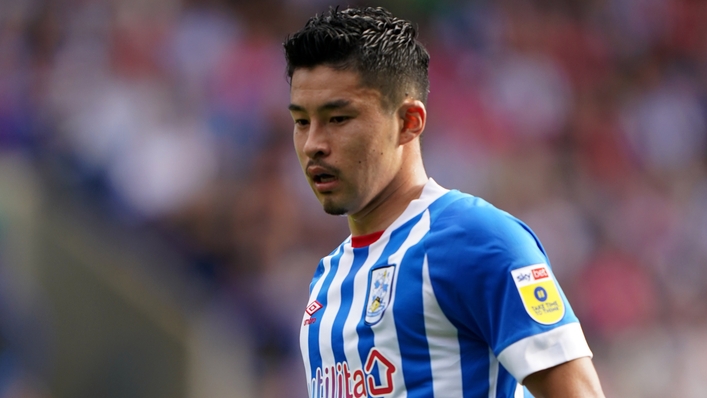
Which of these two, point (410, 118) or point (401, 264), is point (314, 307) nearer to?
point (401, 264)

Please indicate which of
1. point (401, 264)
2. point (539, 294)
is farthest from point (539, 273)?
point (401, 264)

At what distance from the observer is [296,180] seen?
295 inches

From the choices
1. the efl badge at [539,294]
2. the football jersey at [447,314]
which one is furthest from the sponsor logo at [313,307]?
the efl badge at [539,294]

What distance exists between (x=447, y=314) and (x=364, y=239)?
1.74 feet

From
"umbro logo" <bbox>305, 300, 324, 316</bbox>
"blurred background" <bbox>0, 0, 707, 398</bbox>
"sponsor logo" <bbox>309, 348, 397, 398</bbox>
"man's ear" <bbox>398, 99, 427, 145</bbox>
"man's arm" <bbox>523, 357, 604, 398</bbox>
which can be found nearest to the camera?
"man's arm" <bbox>523, 357, 604, 398</bbox>

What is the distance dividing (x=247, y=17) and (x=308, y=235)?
243 centimetres

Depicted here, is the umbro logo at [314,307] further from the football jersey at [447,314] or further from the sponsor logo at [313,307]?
the football jersey at [447,314]

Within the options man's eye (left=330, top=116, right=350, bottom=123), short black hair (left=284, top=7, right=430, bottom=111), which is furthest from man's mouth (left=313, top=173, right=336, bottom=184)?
short black hair (left=284, top=7, right=430, bottom=111)

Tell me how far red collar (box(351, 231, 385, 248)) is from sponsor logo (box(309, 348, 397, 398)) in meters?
0.38

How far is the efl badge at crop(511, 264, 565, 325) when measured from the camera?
225 cm

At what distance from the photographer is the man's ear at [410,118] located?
2740mm

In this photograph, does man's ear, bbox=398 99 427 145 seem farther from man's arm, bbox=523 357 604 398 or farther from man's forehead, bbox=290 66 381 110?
man's arm, bbox=523 357 604 398

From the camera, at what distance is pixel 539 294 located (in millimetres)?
2268

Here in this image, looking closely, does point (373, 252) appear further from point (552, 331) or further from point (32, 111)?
point (32, 111)
